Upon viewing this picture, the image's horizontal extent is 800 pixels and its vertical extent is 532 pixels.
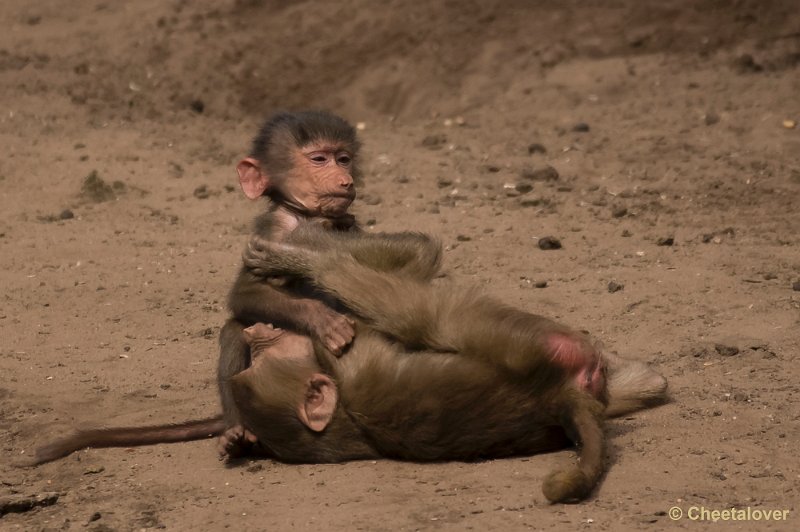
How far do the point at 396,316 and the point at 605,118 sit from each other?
561 cm

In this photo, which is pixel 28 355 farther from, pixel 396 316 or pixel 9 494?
pixel 396 316

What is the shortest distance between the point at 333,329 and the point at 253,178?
1171 millimetres

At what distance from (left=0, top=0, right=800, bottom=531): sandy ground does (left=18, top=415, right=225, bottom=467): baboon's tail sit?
0.17 feet

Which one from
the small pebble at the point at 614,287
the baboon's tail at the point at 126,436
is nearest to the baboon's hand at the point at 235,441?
the baboon's tail at the point at 126,436

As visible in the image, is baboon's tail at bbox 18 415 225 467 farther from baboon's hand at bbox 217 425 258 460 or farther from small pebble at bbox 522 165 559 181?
small pebble at bbox 522 165 559 181

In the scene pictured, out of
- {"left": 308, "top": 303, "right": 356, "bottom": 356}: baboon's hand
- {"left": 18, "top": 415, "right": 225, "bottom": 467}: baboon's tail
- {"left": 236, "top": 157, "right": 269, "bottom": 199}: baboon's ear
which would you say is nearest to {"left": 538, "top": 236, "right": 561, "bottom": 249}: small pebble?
{"left": 236, "top": 157, "right": 269, "bottom": 199}: baboon's ear

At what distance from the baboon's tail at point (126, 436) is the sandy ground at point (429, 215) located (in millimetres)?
52

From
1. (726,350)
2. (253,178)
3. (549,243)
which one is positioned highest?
(253,178)

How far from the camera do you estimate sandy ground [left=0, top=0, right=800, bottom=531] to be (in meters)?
5.04

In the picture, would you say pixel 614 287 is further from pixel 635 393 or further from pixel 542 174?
pixel 542 174

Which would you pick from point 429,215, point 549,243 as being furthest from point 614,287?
point 429,215

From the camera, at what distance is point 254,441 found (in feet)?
17.8

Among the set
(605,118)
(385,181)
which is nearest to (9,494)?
(385,181)

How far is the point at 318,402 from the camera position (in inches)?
203
